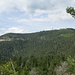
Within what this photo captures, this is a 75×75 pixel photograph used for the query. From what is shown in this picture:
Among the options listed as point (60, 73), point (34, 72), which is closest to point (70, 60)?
point (60, 73)

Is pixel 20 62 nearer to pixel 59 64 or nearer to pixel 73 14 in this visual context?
pixel 59 64

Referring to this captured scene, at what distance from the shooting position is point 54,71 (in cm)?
11438

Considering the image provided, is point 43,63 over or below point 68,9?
below

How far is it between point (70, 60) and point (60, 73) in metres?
84.9

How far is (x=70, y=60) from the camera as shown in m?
21.3

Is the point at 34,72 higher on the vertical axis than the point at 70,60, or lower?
lower

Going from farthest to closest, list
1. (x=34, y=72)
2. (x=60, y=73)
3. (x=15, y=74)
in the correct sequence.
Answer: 1. (x=34, y=72)
2. (x=60, y=73)
3. (x=15, y=74)

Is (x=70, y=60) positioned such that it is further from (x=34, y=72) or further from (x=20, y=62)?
(x=20, y=62)

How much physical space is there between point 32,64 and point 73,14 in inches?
4772

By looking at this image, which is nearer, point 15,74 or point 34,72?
point 15,74

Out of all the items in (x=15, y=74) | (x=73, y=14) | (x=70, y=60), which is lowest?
(x=15, y=74)

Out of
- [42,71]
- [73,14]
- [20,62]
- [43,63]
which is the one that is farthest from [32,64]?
[73,14]

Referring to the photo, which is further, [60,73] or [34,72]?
[34,72]

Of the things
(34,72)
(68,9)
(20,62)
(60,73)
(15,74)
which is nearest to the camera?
(68,9)
